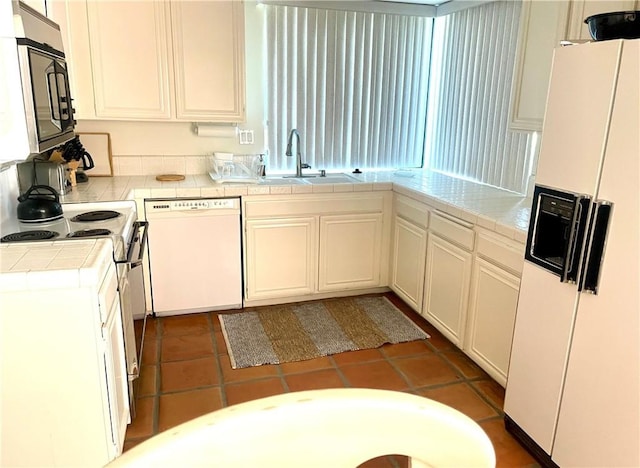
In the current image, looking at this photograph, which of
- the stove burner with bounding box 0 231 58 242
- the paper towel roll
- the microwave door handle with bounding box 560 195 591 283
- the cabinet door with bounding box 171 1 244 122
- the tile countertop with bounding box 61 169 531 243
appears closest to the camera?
the microwave door handle with bounding box 560 195 591 283

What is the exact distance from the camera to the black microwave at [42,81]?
175 cm

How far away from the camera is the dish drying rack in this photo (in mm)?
3492

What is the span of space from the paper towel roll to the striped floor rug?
1.36m

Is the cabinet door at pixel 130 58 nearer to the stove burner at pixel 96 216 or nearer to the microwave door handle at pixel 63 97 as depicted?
the microwave door handle at pixel 63 97

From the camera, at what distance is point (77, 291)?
1707 mm

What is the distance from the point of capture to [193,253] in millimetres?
3330

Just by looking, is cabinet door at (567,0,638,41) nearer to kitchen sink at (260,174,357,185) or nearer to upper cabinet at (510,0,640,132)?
upper cabinet at (510,0,640,132)

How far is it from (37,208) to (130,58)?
52.7 inches

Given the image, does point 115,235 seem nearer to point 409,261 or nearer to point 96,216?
point 96,216

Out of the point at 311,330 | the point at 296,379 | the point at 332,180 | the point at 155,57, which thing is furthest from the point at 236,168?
the point at 296,379

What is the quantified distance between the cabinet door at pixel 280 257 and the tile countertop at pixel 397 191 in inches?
10.1

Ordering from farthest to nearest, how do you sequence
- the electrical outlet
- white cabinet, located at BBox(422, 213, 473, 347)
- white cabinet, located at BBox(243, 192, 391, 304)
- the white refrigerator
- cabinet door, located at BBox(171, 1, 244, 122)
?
1. the electrical outlet
2. white cabinet, located at BBox(243, 192, 391, 304)
3. cabinet door, located at BBox(171, 1, 244, 122)
4. white cabinet, located at BBox(422, 213, 473, 347)
5. the white refrigerator

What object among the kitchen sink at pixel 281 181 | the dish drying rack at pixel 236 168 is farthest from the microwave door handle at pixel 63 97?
the kitchen sink at pixel 281 181

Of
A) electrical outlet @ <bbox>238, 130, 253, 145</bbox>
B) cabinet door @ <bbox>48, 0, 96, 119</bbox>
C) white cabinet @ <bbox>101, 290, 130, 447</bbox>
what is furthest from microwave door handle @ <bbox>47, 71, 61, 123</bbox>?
electrical outlet @ <bbox>238, 130, 253, 145</bbox>
